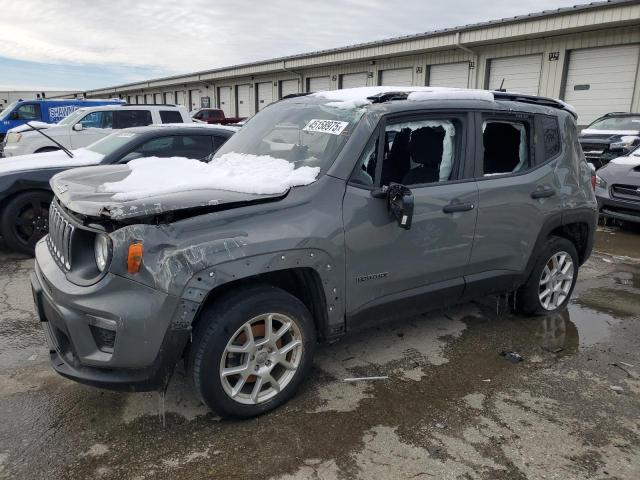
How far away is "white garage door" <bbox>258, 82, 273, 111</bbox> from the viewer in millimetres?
29609

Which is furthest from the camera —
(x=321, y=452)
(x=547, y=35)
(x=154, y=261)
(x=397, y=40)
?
(x=397, y=40)

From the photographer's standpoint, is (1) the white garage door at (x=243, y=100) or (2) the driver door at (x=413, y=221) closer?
(2) the driver door at (x=413, y=221)

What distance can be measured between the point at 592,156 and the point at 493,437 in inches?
407

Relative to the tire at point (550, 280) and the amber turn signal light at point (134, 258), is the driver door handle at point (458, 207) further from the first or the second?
the amber turn signal light at point (134, 258)

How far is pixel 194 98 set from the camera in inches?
1564

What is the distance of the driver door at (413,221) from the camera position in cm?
308

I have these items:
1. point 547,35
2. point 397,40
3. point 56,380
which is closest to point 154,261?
point 56,380

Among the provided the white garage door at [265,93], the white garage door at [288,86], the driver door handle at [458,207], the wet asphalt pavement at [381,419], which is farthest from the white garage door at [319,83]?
the wet asphalt pavement at [381,419]

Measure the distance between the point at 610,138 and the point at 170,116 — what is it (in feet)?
34.0

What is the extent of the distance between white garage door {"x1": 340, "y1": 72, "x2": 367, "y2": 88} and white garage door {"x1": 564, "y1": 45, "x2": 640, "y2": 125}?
9704 millimetres

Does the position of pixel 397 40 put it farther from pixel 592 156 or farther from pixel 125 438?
pixel 125 438

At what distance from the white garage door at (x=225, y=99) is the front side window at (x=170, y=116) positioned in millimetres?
23507

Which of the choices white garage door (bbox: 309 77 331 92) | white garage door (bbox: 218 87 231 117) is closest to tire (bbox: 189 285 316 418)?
white garage door (bbox: 309 77 331 92)

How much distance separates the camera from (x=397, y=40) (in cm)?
2053
